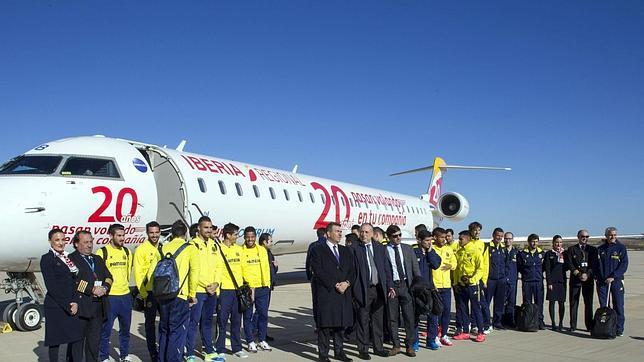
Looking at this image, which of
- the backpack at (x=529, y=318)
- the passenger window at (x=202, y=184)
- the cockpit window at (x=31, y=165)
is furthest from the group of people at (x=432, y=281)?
the cockpit window at (x=31, y=165)

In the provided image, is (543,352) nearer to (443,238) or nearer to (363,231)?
(443,238)

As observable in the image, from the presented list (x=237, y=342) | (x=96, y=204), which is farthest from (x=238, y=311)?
(x=96, y=204)

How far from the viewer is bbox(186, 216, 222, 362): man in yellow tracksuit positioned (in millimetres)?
7562

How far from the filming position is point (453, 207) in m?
27.9

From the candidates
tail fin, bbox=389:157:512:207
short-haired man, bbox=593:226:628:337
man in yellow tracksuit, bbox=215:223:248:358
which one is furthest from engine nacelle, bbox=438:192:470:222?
man in yellow tracksuit, bbox=215:223:248:358

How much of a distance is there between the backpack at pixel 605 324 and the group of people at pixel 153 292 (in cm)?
563

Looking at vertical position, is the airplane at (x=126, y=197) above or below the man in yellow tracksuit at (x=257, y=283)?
above

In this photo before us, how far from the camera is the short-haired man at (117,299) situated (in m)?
7.81

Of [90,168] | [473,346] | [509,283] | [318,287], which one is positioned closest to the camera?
[318,287]

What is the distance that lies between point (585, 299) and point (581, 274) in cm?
51

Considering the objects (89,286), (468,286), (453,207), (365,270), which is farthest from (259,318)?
(453,207)

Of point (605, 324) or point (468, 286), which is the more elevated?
point (468, 286)

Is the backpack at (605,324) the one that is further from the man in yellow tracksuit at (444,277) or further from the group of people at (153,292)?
the group of people at (153,292)

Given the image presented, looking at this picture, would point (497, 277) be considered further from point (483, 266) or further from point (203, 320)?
point (203, 320)
